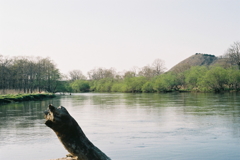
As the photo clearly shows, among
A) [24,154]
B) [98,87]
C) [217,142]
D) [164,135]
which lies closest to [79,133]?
[24,154]

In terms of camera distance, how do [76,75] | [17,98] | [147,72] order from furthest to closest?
1. [76,75]
2. [147,72]
3. [17,98]

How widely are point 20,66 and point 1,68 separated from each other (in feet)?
37.4

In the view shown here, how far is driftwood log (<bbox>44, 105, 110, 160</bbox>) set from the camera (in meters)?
5.95

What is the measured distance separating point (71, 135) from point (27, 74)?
291 ft

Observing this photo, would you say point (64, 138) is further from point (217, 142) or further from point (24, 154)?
point (217, 142)

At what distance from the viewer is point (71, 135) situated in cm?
628

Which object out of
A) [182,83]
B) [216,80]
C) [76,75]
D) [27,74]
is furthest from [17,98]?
[76,75]

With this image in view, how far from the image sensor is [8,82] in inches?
3221

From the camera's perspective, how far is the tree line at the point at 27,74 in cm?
7754

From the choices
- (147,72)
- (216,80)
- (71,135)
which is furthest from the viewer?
(147,72)

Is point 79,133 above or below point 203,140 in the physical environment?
above

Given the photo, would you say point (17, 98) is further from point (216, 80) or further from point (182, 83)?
point (182, 83)

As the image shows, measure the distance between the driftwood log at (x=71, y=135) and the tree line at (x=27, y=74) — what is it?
68.5 metres

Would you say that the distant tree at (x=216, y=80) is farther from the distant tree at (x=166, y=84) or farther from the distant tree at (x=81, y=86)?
the distant tree at (x=81, y=86)
